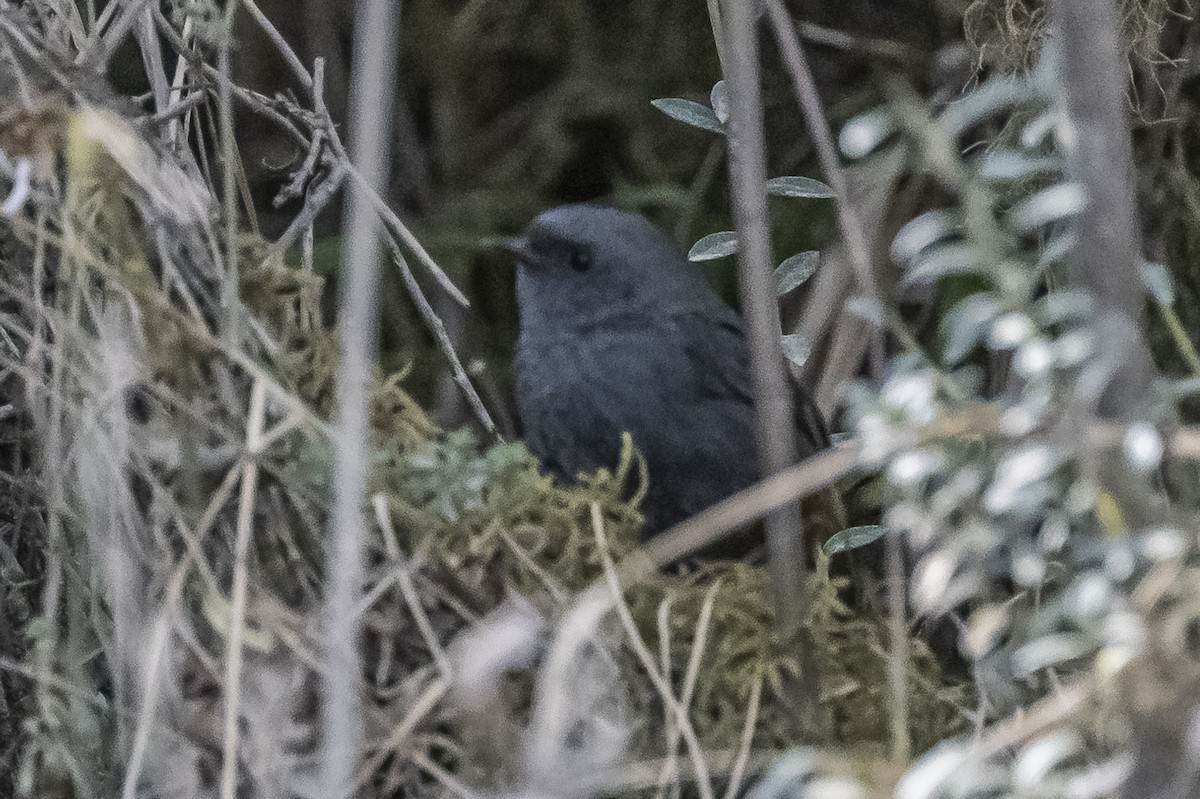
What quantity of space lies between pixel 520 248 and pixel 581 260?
115 mm

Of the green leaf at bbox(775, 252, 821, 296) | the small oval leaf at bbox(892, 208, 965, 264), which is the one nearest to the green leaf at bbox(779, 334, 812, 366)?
the green leaf at bbox(775, 252, 821, 296)

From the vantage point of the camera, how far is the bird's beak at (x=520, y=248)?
259 centimetres

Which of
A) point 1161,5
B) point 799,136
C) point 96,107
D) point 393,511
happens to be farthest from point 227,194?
point 799,136

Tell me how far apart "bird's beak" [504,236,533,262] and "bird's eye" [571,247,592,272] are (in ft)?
0.26

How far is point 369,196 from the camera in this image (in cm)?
118

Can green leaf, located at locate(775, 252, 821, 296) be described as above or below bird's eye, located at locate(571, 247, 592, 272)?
above

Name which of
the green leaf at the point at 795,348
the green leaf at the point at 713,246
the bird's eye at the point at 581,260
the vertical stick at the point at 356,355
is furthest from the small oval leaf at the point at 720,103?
the vertical stick at the point at 356,355

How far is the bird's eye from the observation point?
2.54 m

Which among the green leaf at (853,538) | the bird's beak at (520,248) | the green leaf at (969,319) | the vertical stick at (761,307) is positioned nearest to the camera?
the green leaf at (969,319)

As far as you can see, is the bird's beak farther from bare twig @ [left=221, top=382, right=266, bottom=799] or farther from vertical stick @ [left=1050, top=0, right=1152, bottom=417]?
vertical stick @ [left=1050, top=0, right=1152, bottom=417]

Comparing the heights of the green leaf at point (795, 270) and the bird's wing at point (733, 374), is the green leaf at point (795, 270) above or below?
above

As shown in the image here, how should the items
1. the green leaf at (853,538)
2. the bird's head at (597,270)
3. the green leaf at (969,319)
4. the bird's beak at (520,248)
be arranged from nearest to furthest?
the green leaf at (969,319) → the green leaf at (853,538) → the bird's head at (597,270) → the bird's beak at (520,248)

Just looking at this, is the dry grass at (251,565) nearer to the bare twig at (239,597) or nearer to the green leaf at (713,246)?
the bare twig at (239,597)

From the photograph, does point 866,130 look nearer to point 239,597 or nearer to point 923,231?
point 923,231
